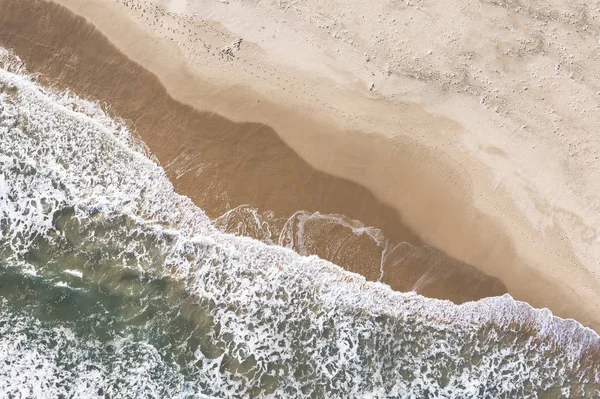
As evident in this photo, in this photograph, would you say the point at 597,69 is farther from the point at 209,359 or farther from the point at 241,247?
the point at 209,359

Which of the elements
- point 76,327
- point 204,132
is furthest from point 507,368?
point 76,327

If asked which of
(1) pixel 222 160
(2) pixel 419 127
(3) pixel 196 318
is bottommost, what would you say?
(3) pixel 196 318

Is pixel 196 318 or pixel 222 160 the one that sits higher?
pixel 222 160

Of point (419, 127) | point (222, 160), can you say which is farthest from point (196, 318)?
point (419, 127)

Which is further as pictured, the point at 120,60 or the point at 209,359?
the point at 120,60

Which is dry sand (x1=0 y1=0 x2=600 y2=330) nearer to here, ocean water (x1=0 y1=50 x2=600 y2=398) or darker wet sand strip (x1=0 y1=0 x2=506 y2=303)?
darker wet sand strip (x1=0 y1=0 x2=506 y2=303)

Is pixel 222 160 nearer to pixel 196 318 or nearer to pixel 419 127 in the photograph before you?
pixel 196 318

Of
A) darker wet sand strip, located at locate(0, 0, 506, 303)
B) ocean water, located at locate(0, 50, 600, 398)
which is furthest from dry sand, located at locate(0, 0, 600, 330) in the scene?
ocean water, located at locate(0, 50, 600, 398)
